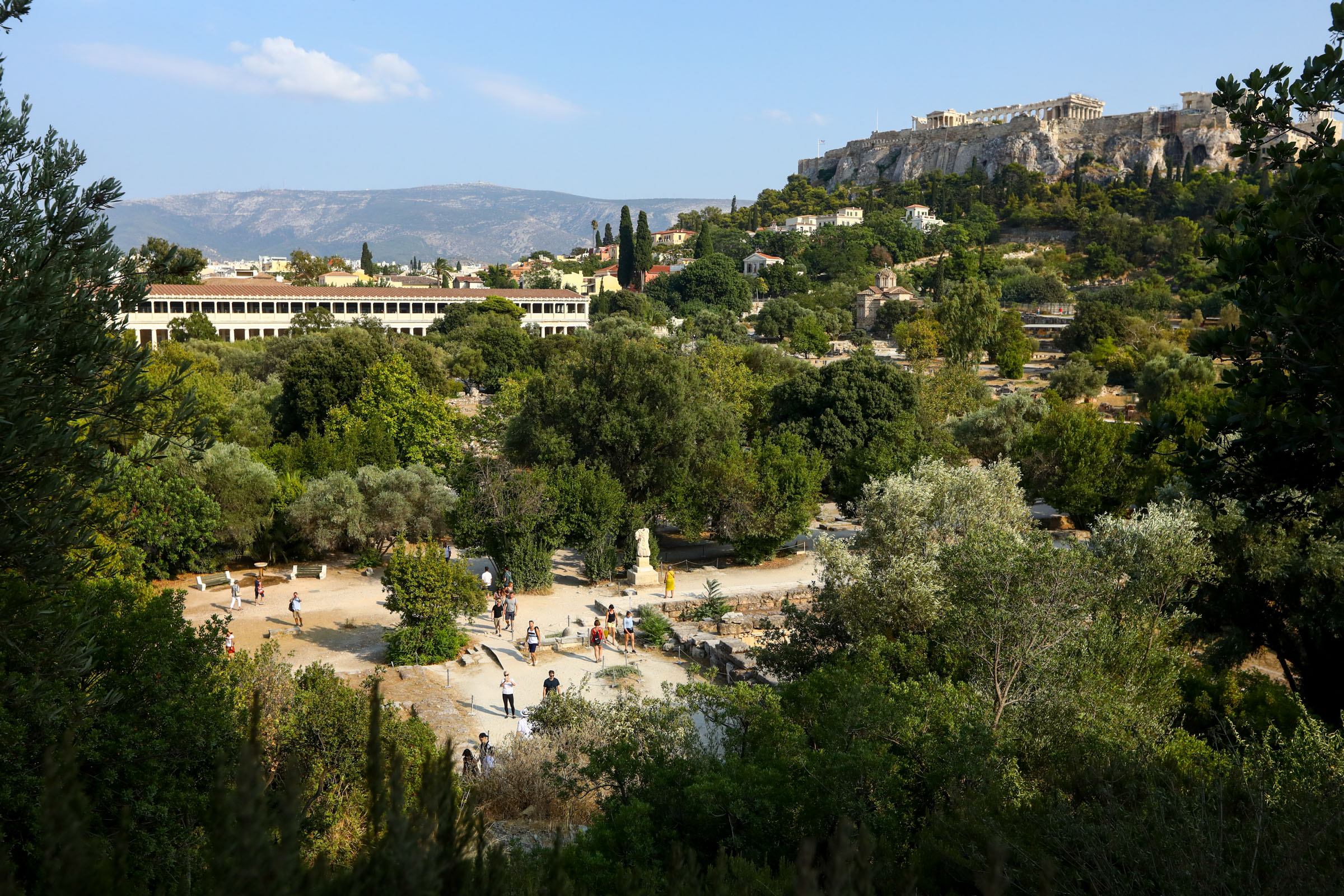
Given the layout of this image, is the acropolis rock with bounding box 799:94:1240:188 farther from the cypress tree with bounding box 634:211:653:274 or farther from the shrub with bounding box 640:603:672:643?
the shrub with bounding box 640:603:672:643

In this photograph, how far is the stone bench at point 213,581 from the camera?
20.5 metres

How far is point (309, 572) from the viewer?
21984 mm

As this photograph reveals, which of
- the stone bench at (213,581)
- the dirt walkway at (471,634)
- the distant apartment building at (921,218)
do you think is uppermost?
the distant apartment building at (921,218)

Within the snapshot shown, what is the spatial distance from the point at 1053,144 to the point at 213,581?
403ft

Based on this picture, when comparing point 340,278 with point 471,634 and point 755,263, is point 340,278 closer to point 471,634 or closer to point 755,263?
point 755,263

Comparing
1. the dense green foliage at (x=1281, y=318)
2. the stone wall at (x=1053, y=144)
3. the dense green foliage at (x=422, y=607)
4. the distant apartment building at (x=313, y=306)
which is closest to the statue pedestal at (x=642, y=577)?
the dense green foliage at (x=422, y=607)

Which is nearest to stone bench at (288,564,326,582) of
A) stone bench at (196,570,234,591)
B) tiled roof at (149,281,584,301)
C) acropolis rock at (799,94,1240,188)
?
stone bench at (196,570,234,591)

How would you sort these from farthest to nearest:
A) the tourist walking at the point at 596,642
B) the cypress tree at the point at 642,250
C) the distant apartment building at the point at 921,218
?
1. the distant apartment building at the point at 921,218
2. the cypress tree at the point at 642,250
3. the tourist walking at the point at 596,642

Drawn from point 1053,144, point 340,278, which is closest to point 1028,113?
point 1053,144

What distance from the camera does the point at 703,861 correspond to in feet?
23.2

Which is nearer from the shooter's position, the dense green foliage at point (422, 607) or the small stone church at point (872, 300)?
the dense green foliage at point (422, 607)

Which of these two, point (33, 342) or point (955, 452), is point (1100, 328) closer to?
point (955, 452)

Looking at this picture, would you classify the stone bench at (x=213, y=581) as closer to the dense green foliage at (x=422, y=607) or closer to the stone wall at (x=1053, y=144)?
the dense green foliage at (x=422, y=607)

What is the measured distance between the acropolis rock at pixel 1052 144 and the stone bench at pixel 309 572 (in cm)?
11217
